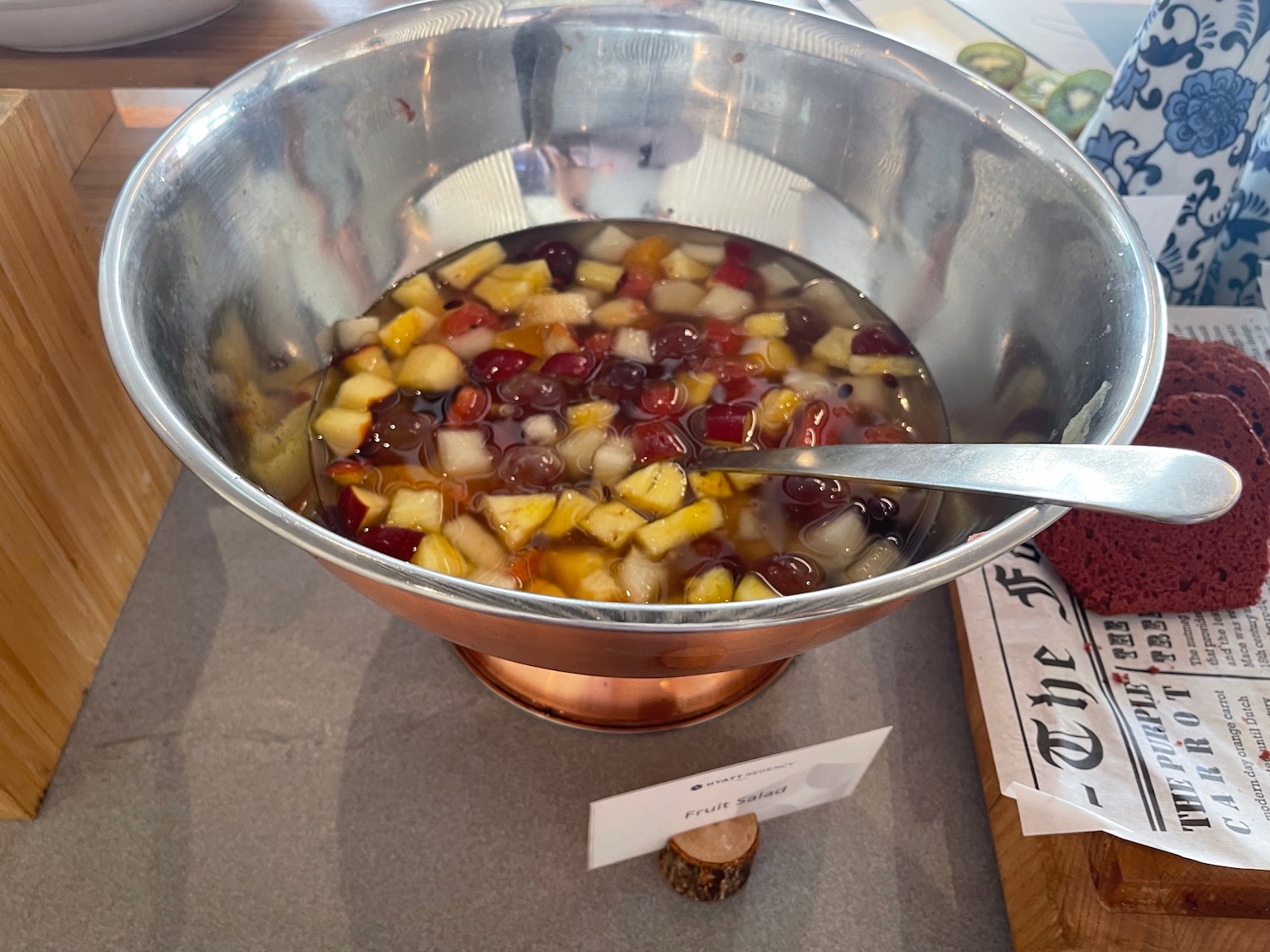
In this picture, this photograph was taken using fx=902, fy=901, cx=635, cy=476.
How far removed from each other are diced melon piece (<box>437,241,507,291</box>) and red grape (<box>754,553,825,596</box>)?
49 cm

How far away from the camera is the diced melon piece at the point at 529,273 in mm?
1021

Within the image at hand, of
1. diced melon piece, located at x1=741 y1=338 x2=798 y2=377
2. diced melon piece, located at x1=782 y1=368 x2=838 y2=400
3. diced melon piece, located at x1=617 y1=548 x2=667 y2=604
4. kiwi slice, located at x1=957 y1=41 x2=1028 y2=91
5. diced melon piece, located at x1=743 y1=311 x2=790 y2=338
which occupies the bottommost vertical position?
diced melon piece, located at x1=617 y1=548 x2=667 y2=604

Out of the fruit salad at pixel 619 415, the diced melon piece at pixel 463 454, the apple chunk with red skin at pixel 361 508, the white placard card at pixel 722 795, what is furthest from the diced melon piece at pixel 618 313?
the white placard card at pixel 722 795

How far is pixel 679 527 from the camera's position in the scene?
2.59ft

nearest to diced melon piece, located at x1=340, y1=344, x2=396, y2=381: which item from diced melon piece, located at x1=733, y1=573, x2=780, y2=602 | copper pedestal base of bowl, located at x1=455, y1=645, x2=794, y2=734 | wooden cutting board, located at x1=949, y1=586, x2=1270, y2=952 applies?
copper pedestal base of bowl, located at x1=455, y1=645, x2=794, y2=734

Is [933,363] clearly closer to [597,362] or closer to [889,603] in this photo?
[597,362]

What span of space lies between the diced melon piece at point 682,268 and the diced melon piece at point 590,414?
235mm

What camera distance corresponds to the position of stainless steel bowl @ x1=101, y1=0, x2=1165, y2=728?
0.66 meters

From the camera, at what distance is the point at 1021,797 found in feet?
2.60

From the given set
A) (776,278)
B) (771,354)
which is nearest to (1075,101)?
(776,278)

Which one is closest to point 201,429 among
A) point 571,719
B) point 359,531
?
point 359,531

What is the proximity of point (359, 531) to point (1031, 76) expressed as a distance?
1.06 metres

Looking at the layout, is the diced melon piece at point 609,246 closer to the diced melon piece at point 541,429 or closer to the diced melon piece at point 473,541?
the diced melon piece at point 541,429

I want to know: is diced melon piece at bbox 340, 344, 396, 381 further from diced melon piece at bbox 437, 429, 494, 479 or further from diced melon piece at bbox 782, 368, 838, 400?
diced melon piece at bbox 782, 368, 838, 400
